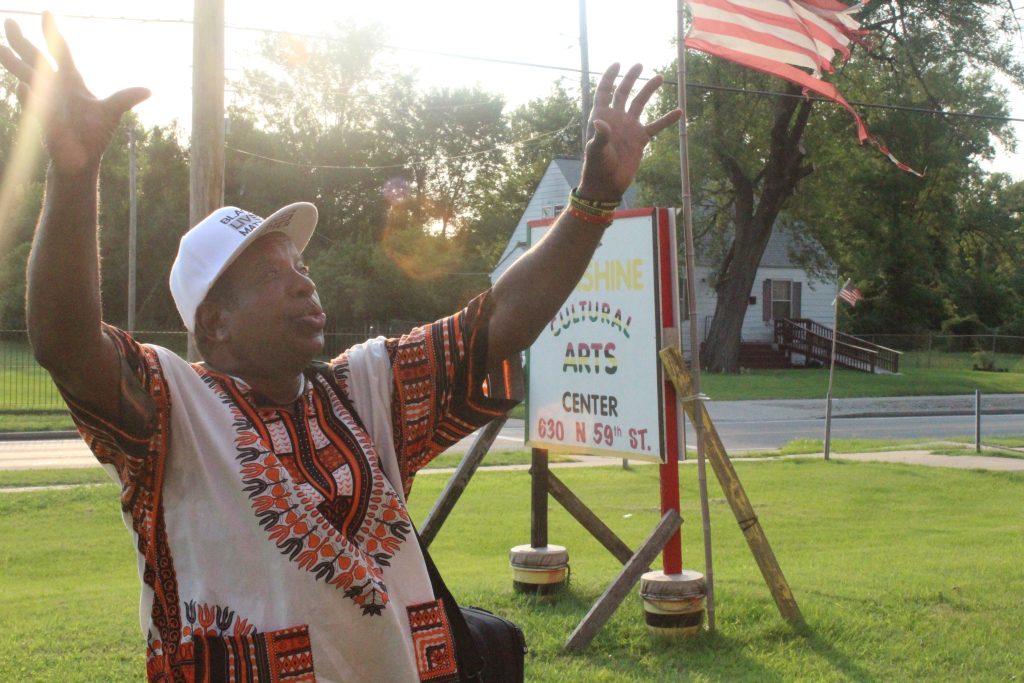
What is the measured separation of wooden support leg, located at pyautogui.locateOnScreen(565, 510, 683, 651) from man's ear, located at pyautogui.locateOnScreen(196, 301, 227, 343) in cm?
381

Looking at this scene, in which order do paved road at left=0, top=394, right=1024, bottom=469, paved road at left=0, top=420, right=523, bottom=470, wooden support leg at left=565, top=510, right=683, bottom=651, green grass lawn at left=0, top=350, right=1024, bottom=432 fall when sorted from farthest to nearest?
green grass lawn at left=0, top=350, right=1024, bottom=432 → paved road at left=0, top=394, right=1024, bottom=469 → paved road at left=0, top=420, right=523, bottom=470 → wooden support leg at left=565, top=510, right=683, bottom=651

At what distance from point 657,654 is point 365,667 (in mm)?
3784

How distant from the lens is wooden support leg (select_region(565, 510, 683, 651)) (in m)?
5.75

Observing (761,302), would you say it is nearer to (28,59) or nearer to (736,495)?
(736,495)

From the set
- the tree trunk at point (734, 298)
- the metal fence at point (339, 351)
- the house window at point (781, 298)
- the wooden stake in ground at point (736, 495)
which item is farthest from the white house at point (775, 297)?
the wooden stake in ground at point (736, 495)

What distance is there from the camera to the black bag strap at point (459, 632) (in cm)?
242

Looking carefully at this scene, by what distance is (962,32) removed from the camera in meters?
28.2

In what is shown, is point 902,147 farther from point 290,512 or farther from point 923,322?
point 290,512

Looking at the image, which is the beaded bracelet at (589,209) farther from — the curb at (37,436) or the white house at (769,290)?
the white house at (769,290)

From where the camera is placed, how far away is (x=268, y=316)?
91.9 inches

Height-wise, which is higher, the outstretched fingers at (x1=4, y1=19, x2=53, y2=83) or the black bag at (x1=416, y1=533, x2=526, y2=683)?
the outstretched fingers at (x1=4, y1=19, x2=53, y2=83)

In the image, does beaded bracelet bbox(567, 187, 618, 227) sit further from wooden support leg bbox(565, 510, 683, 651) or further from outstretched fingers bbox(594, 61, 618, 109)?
wooden support leg bbox(565, 510, 683, 651)

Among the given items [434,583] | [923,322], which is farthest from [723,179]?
[434,583]

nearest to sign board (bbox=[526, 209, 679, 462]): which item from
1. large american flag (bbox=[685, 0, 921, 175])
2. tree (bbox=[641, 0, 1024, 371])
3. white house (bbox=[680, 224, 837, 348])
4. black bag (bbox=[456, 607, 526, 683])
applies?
large american flag (bbox=[685, 0, 921, 175])
